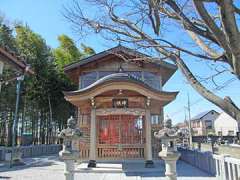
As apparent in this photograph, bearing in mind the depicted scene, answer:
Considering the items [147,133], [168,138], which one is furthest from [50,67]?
[168,138]

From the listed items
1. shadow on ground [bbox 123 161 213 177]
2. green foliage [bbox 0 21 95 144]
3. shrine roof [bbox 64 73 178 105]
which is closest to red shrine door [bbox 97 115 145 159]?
shadow on ground [bbox 123 161 213 177]

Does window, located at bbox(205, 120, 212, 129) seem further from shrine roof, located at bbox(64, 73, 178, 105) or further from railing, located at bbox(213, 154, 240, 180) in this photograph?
railing, located at bbox(213, 154, 240, 180)

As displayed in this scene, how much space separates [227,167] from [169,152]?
1797 millimetres

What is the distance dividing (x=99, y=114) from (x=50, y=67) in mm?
9327

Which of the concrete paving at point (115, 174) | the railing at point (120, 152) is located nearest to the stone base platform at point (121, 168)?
the concrete paving at point (115, 174)

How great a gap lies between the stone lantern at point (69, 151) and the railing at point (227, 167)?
3636mm

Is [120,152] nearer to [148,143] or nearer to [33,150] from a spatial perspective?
[148,143]

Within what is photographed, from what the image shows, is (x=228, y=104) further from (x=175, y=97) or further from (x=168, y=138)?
(x=175, y=97)

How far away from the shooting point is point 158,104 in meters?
11.9

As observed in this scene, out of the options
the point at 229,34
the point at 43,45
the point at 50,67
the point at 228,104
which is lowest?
the point at 228,104

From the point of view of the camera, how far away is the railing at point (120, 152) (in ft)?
36.3

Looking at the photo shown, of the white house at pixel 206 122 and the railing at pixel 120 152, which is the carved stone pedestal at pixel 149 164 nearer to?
the railing at pixel 120 152

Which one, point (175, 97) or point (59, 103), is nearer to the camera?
Result: point (175, 97)

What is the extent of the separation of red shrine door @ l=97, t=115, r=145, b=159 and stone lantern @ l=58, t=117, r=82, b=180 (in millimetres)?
5219
